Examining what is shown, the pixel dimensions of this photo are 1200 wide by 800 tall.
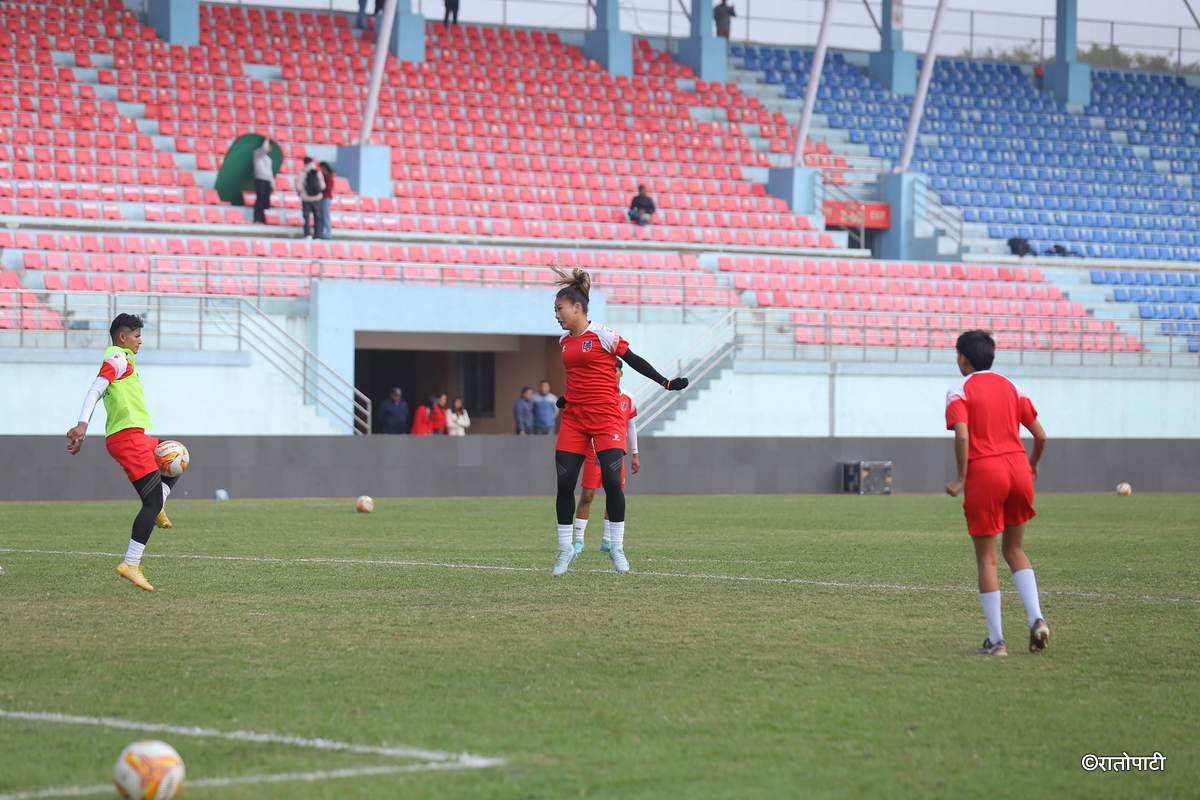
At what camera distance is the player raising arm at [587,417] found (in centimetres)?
1325

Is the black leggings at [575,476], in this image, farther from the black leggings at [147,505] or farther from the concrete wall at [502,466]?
the concrete wall at [502,466]

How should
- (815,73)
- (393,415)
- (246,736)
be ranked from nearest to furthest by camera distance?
(246,736) < (393,415) < (815,73)

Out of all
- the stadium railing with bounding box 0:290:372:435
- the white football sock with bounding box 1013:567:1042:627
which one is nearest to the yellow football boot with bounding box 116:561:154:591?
the white football sock with bounding box 1013:567:1042:627

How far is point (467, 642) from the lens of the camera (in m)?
9.60

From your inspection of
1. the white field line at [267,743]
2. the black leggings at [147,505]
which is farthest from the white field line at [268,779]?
the black leggings at [147,505]

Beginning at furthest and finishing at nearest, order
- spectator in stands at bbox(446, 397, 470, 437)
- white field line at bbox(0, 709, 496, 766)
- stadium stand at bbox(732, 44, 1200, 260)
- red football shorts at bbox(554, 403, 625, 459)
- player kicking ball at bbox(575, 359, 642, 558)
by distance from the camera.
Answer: stadium stand at bbox(732, 44, 1200, 260) → spectator in stands at bbox(446, 397, 470, 437) → player kicking ball at bbox(575, 359, 642, 558) → red football shorts at bbox(554, 403, 625, 459) → white field line at bbox(0, 709, 496, 766)

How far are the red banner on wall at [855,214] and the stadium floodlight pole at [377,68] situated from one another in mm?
11456

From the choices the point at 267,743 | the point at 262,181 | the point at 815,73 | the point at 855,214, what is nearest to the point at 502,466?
the point at 262,181

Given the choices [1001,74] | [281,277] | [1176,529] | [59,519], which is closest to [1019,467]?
[1176,529]

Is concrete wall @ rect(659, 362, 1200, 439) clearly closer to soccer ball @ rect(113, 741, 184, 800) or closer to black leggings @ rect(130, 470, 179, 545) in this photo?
black leggings @ rect(130, 470, 179, 545)

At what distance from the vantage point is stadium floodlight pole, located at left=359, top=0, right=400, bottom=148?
112 feet

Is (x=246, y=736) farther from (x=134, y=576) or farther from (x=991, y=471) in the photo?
(x=134, y=576)

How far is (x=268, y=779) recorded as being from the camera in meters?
6.11

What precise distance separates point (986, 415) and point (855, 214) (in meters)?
32.9
